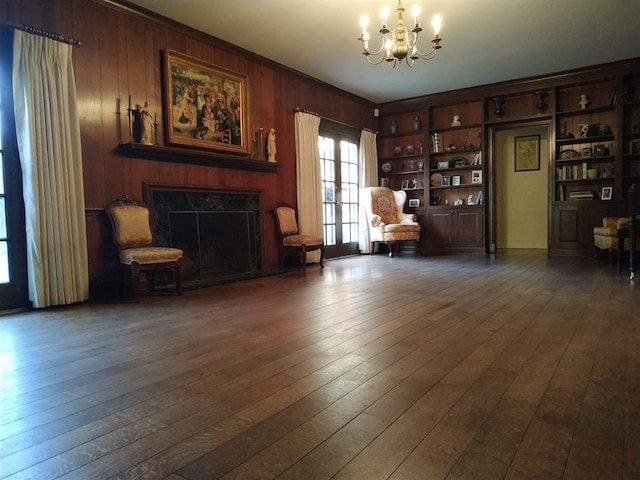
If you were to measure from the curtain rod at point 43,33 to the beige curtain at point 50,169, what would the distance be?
1.7 inches

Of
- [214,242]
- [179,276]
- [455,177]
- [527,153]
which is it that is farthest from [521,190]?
[179,276]

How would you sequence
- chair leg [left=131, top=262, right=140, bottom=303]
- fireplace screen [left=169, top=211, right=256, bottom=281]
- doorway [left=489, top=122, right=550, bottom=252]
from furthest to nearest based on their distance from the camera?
doorway [left=489, top=122, right=550, bottom=252], fireplace screen [left=169, top=211, right=256, bottom=281], chair leg [left=131, top=262, right=140, bottom=303]

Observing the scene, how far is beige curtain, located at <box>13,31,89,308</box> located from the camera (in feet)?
11.9

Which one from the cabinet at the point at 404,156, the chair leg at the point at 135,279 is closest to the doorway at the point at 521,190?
the cabinet at the point at 404,156

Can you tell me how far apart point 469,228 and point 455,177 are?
3.35ft

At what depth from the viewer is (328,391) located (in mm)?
1782

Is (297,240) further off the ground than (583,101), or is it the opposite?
(583,101)

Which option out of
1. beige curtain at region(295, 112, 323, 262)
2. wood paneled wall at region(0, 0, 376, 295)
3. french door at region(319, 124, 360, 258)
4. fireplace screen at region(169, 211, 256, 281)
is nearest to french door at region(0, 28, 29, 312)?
wood paneled wall at region(0, 0, 376, 295)

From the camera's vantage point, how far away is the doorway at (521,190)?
29.1 feet

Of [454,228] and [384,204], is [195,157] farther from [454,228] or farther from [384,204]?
[454,228]

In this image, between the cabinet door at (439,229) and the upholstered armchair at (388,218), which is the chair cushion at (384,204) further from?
the cabinet door at (439,229)

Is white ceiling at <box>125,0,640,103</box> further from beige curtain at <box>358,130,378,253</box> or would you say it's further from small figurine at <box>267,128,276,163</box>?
beige curtain at <box>358,130,378,253</box>

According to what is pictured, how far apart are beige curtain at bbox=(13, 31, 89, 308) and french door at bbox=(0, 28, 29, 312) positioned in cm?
11

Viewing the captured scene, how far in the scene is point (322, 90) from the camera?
24.0 feet
